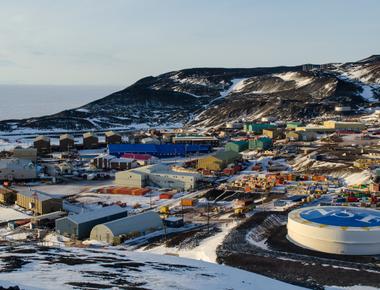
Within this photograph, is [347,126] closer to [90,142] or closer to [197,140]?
[197,140]

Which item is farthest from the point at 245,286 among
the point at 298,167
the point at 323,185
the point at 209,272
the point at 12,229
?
the point at 298,167

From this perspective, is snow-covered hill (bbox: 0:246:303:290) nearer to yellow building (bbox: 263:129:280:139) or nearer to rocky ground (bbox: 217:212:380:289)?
rocky ground (bbox: 217:212:380:289)

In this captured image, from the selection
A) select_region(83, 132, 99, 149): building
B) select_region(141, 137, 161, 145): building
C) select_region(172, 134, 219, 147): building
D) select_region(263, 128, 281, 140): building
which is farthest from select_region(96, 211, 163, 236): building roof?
select_region(83, 132, 99, 149): building

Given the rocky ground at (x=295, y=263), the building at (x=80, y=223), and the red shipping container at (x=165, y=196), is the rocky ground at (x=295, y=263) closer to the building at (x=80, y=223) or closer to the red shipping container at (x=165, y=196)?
the building at (x=80, y=223)

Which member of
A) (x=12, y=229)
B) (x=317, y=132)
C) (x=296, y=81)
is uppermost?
(x=296, y=81)

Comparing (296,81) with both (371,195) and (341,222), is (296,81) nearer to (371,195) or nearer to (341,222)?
(371,195)

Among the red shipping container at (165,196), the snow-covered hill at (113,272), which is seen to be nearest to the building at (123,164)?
the red shipping container at (165,196)
